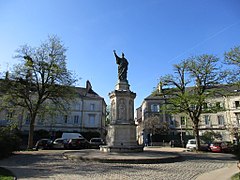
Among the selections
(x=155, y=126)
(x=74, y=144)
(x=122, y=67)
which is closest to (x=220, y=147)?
(x=122, y=67)

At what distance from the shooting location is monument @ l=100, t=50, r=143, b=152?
1376cm

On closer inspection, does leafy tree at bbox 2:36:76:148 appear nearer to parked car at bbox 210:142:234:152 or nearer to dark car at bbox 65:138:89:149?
dark car at bbox 65:138:89:149

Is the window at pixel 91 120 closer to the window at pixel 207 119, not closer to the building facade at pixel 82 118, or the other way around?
the building facade at pixel 82 118

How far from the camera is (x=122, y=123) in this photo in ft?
46.2

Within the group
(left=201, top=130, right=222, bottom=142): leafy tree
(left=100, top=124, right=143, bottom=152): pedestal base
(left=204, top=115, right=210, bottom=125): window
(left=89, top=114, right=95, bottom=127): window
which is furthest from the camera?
(left=89, top=114, right=95, bottom=127): window

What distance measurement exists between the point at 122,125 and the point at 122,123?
0.50 ft

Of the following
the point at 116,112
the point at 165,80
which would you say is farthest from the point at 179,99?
the point at 116,112

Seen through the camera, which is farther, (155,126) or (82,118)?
(82,118)

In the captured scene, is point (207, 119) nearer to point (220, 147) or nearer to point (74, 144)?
point (220, 147)

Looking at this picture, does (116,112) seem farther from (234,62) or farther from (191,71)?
(234,62)

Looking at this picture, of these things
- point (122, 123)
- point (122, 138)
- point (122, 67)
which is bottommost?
point (122, 138)

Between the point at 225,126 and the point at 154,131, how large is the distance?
15.6 metres

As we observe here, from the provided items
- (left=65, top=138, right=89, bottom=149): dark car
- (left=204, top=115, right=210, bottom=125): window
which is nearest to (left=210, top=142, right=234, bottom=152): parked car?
(left=65, top=138, right=89, bottom=149): dark car

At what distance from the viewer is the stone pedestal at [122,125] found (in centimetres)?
1374
